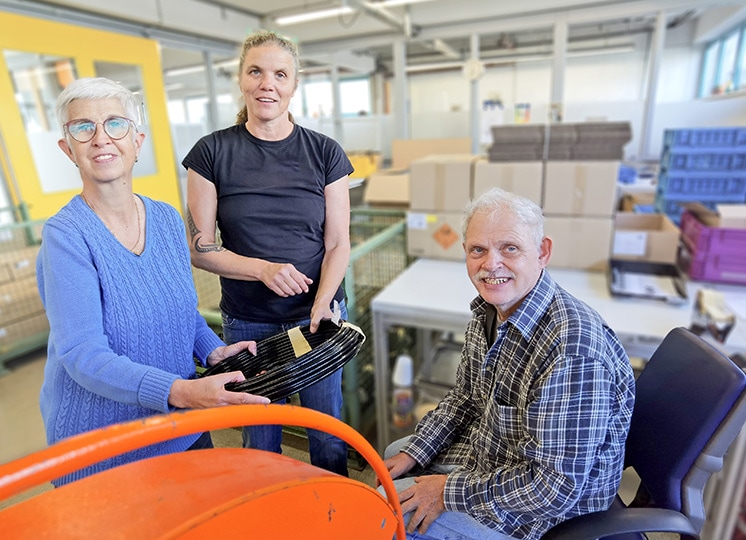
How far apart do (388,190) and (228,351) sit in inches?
97.7

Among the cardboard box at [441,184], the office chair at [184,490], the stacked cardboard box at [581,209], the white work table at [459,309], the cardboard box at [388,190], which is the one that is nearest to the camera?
the office chair at [184,490]

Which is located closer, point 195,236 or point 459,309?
point 195,236

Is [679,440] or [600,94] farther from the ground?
[600,94]

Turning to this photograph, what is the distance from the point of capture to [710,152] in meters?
Result: 3.63

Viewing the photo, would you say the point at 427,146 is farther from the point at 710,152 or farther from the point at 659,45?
the point at 659,45

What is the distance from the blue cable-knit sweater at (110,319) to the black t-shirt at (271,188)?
0.31 ft

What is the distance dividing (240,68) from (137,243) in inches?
12.6

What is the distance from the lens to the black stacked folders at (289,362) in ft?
2.33

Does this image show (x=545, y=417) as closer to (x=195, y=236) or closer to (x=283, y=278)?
(x=283, y=278)

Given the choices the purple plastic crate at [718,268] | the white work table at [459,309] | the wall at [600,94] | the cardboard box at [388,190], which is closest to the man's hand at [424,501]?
the white work table at [459,309]

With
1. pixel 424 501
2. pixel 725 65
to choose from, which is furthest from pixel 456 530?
pixel 725 65

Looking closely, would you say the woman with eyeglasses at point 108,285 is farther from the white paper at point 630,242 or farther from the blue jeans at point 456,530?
the white paper at point 630,242

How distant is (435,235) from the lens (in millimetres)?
2748

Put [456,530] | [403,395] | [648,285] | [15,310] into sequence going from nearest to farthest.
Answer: [456,530]
[648,285]
[403,395]
[15,310]
